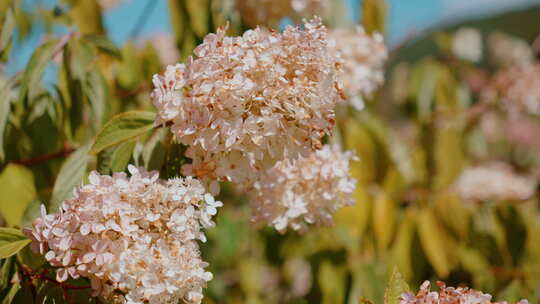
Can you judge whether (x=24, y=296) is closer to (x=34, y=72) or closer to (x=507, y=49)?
(x=34, y=72)

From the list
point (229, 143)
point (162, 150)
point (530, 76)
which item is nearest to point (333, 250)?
point (162, 150)

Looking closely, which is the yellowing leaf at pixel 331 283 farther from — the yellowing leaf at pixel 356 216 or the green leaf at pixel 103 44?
the green leaf at pixel 103 44

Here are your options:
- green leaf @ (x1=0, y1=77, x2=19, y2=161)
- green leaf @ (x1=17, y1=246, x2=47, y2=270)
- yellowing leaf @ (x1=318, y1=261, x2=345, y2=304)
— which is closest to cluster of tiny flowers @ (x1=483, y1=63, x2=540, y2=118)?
yellowing leaf @ (x1=318, y1=261, x2=345, y2=304)

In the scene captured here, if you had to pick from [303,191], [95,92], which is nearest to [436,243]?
[303,191]

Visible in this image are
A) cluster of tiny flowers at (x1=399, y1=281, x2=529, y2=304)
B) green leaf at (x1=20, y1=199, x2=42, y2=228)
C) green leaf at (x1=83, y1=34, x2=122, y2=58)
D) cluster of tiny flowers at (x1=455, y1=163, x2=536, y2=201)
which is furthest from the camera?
cluster of tiny flowers at (x1=455, y1=163, x2=536, y2=201)

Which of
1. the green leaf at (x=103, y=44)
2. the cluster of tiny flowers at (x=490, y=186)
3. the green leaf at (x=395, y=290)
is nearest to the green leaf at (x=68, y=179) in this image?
the green leaf at (x=103, y=44)

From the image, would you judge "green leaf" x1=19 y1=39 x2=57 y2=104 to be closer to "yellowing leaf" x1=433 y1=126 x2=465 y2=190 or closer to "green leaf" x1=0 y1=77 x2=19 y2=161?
"green leaf" x1=0 y1=77 x2=19 y2=161

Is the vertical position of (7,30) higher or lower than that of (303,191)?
higher
